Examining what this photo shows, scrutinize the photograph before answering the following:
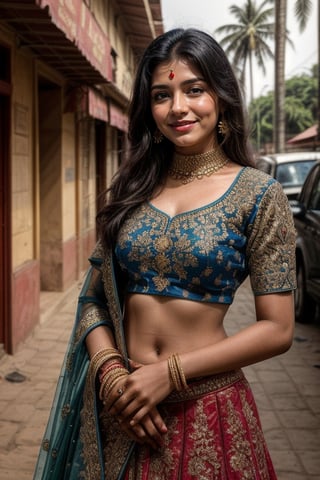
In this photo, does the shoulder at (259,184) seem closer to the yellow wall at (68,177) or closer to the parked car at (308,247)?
the parked car at (308,247)

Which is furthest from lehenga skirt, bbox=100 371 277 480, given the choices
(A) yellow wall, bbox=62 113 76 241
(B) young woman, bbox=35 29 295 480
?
(A) yellow wall, bbox=62 113 76 241

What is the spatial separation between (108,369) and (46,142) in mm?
6626

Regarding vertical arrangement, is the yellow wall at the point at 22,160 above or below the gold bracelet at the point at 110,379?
above

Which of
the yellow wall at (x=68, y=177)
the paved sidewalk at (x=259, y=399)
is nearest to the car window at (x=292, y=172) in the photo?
the yellow wall at (x=68, y=177)

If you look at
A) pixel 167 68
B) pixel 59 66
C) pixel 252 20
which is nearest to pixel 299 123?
pixel 252 20

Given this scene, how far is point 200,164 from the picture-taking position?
A: 186 centimetres

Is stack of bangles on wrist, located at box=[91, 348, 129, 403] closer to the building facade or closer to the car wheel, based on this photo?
the building facade

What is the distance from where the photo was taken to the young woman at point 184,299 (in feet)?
5.41

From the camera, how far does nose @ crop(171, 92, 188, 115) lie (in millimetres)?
1718

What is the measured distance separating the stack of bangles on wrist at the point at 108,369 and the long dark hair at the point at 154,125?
1.03 feet

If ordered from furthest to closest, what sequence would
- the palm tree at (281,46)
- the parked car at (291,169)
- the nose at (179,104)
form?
1. the palm tree at (281,46)
2. the parked car at (291,169)
3. the nose at (179,104)

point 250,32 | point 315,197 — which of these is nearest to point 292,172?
point 315,197

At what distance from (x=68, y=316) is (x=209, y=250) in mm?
5958

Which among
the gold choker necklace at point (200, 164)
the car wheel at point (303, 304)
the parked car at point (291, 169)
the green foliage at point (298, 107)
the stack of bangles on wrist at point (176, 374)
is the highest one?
the green foliage at point (298, 107)
